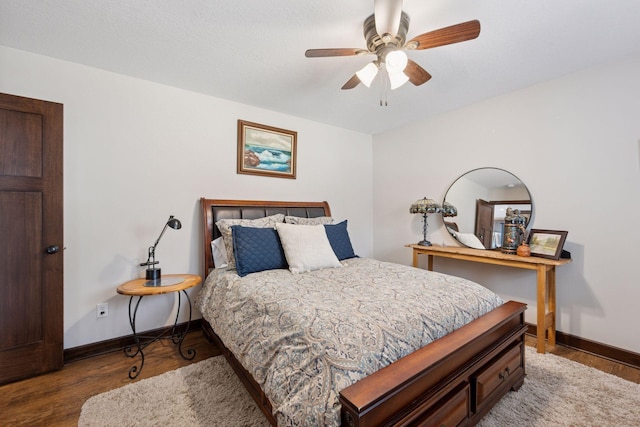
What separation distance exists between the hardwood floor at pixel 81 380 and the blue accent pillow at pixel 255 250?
0.82 meters

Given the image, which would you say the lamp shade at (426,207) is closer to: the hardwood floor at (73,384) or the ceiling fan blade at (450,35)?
the ceiling fan blade at (450,35)

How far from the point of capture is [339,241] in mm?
2859

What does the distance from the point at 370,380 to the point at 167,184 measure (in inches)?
97.6

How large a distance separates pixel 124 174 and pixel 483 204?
359 centimetres

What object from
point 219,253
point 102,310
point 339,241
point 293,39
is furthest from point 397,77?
point 102,310

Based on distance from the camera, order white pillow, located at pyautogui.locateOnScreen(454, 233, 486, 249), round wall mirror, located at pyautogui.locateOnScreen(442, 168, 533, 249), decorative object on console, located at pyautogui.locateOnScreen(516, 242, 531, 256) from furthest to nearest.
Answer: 1. white pillow, located at pyautogui.locateOnScreen(454, 233, 486, 249)
2. round wall mirror, located at pyautogui.locateOnScreen(442, 168, 533, 249)
3. decorative object on console, located at pyautogui.locateOnScreen(516, 242, 531, 256)

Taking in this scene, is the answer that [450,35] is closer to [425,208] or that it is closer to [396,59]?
[396,59]

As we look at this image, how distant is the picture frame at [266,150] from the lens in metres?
3.07

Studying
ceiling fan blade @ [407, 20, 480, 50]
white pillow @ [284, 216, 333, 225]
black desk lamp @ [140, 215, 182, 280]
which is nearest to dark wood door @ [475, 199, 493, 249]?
white pillow @ [284, 216, 333, 225]

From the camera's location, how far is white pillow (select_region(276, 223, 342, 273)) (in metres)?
2.33

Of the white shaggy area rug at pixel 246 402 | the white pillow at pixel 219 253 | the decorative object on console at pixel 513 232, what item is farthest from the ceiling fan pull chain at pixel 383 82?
the white shaggy area rug at pixel 246 402

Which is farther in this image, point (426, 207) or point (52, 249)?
point (426, 207)

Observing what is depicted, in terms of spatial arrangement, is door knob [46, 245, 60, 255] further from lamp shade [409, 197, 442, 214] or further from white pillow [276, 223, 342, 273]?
lamp shade [409, 197, 442, 214]

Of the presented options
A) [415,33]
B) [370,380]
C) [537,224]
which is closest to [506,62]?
[415,33]
